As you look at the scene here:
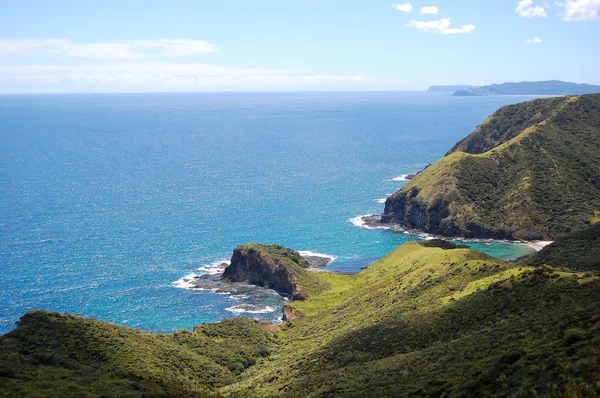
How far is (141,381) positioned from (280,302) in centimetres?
5380

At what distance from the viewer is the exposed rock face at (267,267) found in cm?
10306

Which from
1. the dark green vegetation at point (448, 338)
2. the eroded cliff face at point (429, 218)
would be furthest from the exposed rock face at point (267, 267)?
the eroded cliff face at point (429, 218)

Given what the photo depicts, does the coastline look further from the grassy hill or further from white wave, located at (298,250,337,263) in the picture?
the grassy hill

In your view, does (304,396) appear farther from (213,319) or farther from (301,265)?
(301,265)

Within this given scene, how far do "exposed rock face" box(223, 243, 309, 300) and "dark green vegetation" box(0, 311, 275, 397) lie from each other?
1056 inches

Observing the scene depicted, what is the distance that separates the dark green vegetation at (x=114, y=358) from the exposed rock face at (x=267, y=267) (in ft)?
88.0

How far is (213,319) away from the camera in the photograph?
90188 millimetres

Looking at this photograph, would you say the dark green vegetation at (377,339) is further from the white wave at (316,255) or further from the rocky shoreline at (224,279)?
the white wave at (316,255)

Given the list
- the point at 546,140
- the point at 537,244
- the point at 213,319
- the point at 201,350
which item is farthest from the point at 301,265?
the point at 546,140

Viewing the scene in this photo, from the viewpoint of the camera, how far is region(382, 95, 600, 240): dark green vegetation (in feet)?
428

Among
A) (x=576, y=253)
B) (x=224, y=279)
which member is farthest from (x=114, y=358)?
(x=576, y=253)

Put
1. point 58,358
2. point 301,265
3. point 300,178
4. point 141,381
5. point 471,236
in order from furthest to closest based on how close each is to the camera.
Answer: point 300,178
point 471,236
point 301,265
point 58,358
point 141,381

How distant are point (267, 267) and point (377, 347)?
51.7 m

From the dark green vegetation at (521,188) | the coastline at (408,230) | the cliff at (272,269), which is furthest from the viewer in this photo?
the dark green vegetation at (521,188)
